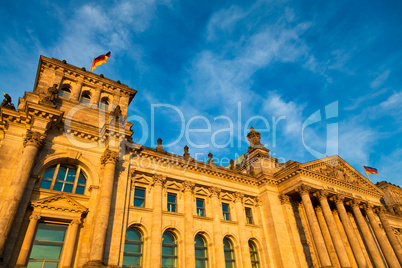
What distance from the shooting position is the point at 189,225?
2214cm

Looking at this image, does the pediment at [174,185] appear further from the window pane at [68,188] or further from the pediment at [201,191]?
the window pane at [68,188]

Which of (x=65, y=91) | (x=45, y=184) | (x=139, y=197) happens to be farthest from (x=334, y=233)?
(x=65, y=91)

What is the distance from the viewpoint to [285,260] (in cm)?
2439

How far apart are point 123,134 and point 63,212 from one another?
23.8ft

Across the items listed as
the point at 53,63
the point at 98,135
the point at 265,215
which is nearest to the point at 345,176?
the point at 265,215

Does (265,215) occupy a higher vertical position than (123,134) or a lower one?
lower

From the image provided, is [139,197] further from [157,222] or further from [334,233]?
[334,233]

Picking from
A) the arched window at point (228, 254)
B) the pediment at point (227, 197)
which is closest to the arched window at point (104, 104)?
the pediment at point (227, 197)

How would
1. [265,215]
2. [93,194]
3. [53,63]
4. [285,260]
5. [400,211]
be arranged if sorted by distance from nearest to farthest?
[93,194]
[53,63]
[285,260]
[265,215]
[400,211]

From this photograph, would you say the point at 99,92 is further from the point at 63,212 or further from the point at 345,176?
the point at 345,176

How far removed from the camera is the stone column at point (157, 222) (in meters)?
19.1

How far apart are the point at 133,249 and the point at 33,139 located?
1048 centimetres

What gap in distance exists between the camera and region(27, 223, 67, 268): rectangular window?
15.6 m

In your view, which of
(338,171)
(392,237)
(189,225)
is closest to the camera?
(189,225)
